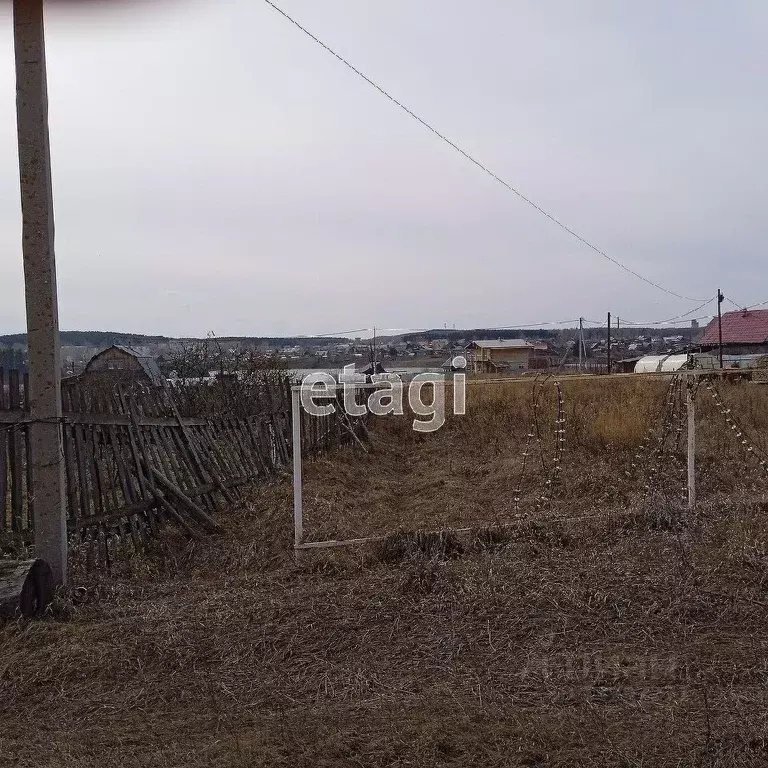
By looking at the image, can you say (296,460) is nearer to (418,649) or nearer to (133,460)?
(133,460)

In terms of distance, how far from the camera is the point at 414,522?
745cm

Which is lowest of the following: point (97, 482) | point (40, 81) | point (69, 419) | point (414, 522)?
point (414, 522)

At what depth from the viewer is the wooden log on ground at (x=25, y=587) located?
14.1 ft

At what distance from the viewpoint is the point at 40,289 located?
15.7 ft

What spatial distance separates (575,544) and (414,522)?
2.02m

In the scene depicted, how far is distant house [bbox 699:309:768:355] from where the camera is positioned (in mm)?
43406

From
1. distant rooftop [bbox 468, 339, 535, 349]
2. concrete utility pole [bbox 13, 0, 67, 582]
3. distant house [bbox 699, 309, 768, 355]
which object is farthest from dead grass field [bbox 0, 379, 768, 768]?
distant house [bbox 699, 309, 768, 355]

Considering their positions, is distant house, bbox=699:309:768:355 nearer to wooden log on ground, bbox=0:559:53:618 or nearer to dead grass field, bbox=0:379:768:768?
dead grass field, bbox=0:379:768:768

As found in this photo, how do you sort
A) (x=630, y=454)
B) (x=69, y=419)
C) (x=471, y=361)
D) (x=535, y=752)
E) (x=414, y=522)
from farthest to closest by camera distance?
(x=471, y=361) < (x=630, y=454) < (x=414, y=522) < (x=69, y=419) < (x=535, y=752)

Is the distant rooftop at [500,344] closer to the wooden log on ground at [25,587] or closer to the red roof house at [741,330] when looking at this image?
the red roof house at [741,330]

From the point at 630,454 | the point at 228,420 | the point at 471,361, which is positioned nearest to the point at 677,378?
the point at 630,454

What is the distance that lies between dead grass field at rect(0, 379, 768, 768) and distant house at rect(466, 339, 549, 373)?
27.2 m

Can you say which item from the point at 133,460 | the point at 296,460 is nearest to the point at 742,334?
the point at 296,460

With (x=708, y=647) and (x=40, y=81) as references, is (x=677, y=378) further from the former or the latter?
(x=40, y=81)
